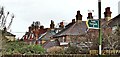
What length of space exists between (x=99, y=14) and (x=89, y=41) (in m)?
30.6

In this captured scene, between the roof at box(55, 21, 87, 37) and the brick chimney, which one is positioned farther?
the roof at box(55, 21, 87, 37)

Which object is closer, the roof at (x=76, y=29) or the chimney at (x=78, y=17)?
the chimney at (x=78, y=17)

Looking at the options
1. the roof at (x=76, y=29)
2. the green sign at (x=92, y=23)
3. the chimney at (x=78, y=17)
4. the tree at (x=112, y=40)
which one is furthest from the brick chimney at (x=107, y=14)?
the green sign at (x=92, y=23)

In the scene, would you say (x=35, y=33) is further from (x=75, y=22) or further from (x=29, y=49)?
(x=29, y=49)

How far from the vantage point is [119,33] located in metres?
37.0

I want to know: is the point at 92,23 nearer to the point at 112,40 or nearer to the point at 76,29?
the point at 112,40

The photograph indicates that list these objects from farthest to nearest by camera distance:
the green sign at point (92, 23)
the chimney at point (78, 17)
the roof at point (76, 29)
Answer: the roof at point (76, 29), the chimney at point (78, 17), the green sign at point (92, 23)

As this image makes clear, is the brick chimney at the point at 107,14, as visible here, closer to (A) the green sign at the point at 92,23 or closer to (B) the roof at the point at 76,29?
(B) the roof at the point at 76,29

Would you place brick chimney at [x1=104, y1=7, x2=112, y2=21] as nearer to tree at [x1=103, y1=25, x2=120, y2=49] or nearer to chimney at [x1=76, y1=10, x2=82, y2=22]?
chimney at [x1=76, y1=10, x2=82, y2=22]

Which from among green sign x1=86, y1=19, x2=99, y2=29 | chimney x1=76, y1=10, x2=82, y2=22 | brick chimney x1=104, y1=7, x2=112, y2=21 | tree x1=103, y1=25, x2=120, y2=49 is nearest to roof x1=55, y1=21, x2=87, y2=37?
chimney x1=76, y1=10, x2=82, y2=22

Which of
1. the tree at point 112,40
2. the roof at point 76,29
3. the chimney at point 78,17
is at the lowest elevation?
the tree at point 112,40

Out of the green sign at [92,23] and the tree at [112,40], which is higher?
the green sign at [92,23]

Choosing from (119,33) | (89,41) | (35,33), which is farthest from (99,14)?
(35,33)

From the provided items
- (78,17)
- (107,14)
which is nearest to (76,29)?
(78,17)
